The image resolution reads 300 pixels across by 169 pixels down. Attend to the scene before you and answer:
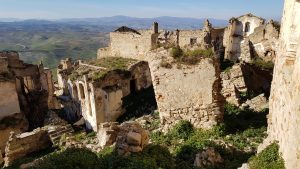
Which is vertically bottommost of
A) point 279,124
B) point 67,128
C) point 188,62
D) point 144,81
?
point 67,128

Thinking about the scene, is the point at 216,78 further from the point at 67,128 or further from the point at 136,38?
the point at 136,38

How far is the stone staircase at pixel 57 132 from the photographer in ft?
61.3

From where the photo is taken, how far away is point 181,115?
44.2ft

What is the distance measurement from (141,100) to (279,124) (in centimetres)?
1465

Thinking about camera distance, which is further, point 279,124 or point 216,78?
point 216,78

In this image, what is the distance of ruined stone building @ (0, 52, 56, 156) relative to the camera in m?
22.8

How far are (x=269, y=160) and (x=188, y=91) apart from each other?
4828mm

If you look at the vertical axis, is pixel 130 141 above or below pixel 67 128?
above

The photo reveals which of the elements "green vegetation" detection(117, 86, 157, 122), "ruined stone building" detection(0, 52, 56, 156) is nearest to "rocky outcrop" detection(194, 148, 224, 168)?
"green vegetation" detection(117, 86, 157, 122)

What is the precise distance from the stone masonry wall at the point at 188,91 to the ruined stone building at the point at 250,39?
13079 mm

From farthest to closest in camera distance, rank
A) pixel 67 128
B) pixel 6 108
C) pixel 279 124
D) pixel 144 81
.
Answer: pixel 144 81 < pixel 6 108 < pixel 67 128 < pixel 279 124

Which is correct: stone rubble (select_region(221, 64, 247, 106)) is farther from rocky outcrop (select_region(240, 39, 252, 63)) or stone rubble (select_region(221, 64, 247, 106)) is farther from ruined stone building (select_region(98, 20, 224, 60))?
ruined stone building (select_region(98, 20, 224, 60))

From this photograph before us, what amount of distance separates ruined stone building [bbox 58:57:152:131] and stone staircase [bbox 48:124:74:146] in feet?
7.74

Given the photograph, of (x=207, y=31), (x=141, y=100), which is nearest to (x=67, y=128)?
(x=141, y=100)
